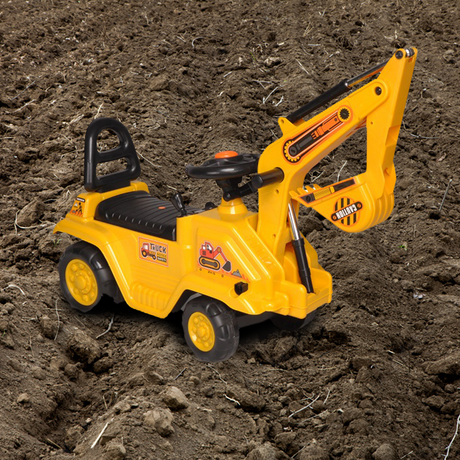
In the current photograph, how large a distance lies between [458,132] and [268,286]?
14.2 ft

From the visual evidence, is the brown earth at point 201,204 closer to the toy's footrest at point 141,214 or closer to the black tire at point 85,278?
the black tire at point 85,278

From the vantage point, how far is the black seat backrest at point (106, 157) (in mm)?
4500

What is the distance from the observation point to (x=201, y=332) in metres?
3.94

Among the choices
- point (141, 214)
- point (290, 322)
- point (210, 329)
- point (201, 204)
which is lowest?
point (201, 204)

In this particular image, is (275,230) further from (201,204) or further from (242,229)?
(201,204)

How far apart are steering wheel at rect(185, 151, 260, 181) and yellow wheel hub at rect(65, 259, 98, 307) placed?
1.17 m

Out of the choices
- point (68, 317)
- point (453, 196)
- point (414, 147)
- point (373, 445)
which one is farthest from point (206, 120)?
point (373, 445)

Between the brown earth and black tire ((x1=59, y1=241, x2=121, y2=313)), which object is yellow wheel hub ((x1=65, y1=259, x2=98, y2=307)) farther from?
the brown earth

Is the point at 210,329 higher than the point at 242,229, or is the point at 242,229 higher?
the point at 242,229

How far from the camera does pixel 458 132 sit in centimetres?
726

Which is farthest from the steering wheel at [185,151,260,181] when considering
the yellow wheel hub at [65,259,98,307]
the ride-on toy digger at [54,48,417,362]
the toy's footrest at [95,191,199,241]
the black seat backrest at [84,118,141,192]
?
the yellow wheel hub at [65,259,98,307]

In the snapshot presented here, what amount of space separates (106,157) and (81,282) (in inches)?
33.7

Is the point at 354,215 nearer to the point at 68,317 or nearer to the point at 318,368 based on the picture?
the point at 318,368

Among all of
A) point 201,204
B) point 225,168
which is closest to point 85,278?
Result: point 225,168
